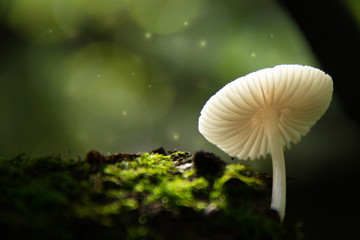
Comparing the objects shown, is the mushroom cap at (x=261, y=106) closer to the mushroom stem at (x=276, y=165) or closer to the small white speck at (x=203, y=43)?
the mushroom stem at (x=276, y=165)

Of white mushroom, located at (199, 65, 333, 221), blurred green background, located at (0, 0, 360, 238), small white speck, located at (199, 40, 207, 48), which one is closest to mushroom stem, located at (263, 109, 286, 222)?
white mushroom, located at (199, 65, 333, 221)

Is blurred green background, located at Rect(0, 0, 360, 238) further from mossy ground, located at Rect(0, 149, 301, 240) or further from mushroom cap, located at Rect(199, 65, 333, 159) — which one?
mossy ground, located at Rect(0, 149, 301, 240)

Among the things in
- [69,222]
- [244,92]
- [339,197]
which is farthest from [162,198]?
[339,197]

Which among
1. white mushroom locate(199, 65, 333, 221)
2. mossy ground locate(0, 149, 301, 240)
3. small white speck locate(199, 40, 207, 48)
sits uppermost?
small white speck locate(199, 40, 207, 48)

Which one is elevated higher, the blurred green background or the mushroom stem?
the blurred green background

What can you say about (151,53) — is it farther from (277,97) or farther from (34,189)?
(34,189)

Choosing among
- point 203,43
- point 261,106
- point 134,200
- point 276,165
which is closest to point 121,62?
point 203,43

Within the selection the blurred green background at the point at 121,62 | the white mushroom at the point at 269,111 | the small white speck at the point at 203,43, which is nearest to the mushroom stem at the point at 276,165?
the white mushroom at the point at 269,111
